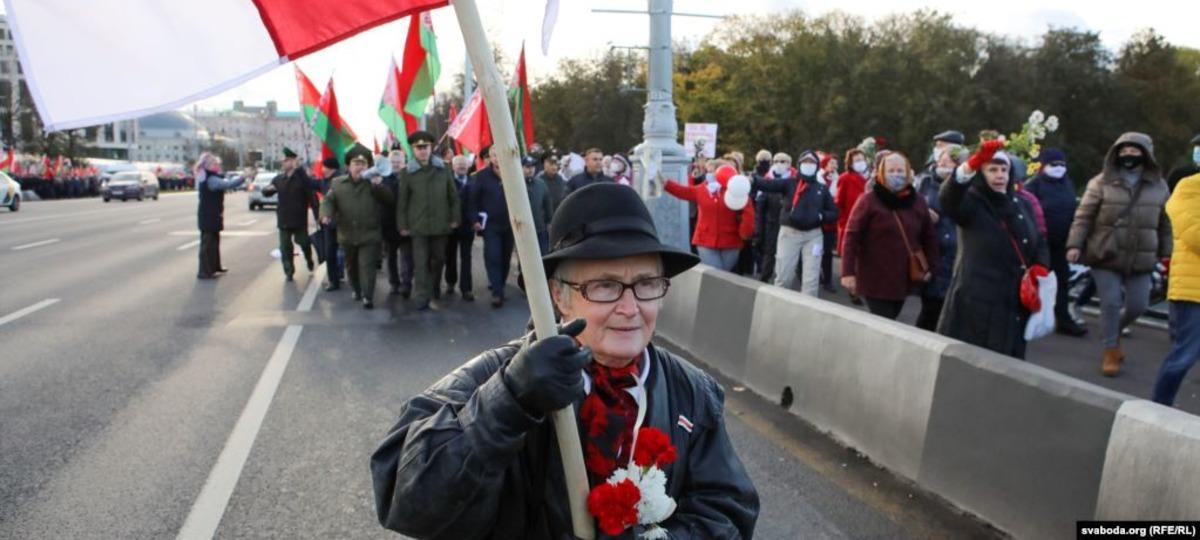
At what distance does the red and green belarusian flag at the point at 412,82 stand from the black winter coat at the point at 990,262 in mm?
6171

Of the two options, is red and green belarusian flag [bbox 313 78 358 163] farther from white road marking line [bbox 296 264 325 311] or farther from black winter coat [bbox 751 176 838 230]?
black winter coat [bbox 751 176 838 230]

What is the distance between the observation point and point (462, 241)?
40.1 ft

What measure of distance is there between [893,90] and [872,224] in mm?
51580

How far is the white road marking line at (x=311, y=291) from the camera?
447 inches

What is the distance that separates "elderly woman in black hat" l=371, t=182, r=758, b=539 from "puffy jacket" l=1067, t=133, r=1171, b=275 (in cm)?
625

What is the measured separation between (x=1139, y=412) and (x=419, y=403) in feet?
9.84

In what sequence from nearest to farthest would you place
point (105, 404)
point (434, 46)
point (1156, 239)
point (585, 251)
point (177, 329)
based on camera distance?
point (585, 251)
point (105, 404)
point (1156, 239)
point (177, 329)
point (434, 46)

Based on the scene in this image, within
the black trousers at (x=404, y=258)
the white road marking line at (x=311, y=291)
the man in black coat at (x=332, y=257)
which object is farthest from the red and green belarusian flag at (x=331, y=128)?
the black trousers at (x=404, y=258)

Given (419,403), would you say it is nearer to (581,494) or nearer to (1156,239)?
(581,494)

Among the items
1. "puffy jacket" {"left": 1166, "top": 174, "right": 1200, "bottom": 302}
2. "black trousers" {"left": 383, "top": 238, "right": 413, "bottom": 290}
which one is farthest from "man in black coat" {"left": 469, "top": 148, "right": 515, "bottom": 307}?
"puffy jacket" {"left": 1166, "top": 174, "right": 1200, "bottom": 302}

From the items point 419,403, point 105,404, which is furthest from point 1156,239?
point 105,404

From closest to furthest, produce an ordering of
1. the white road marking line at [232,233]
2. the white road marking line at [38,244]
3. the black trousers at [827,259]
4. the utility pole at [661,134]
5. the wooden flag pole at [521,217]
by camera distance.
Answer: the wooden flag pole at [521,217]
the utility pole at [661,134]
the black trousers at [827,259]
the white road marking line at [38,244]
the white road marking line at [232,233]

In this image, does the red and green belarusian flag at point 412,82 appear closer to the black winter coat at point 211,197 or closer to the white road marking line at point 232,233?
the black winter coat at point 211,197

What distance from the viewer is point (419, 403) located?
1993mm
